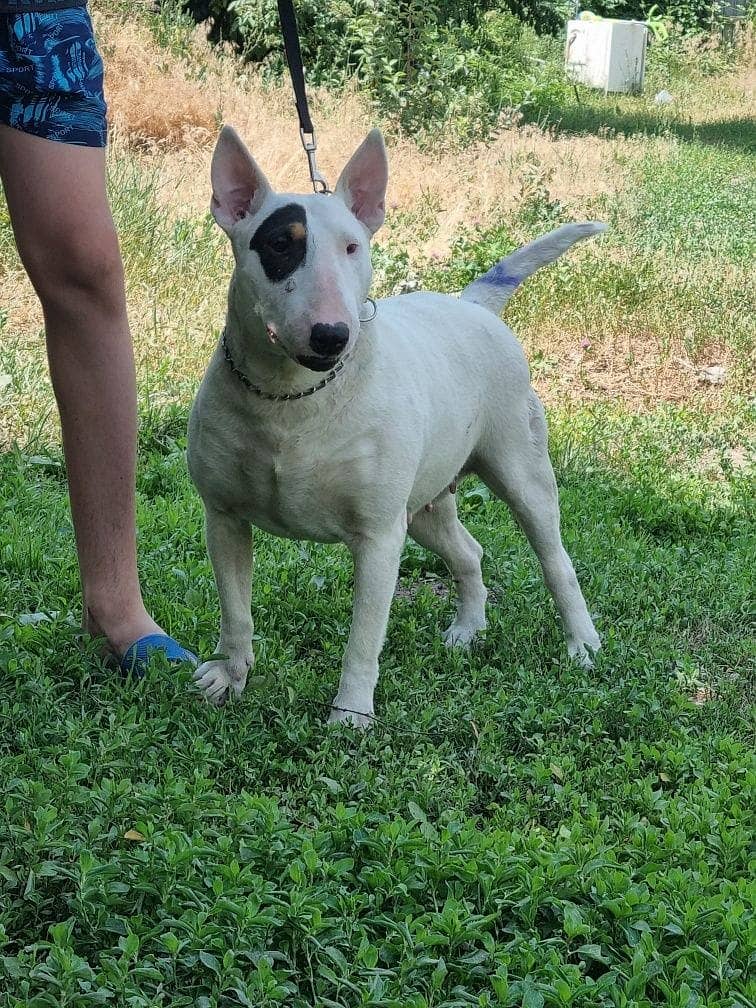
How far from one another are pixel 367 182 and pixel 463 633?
173 centimetres

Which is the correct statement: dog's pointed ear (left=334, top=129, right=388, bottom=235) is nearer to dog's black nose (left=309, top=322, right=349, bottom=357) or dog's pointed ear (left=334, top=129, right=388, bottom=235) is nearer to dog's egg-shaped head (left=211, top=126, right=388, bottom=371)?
dog's egg-shaped head (left=211, top=126, right=388, bottom=371)

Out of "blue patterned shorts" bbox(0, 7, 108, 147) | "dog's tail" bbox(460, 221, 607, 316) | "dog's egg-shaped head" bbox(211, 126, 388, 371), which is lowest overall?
"dog's tail" bbox(460, 221, 607, 316)

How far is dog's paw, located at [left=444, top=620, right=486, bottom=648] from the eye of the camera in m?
4.41

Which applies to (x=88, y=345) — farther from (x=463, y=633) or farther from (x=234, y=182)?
(x=463, y=633)

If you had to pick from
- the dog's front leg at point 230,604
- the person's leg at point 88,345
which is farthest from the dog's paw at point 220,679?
the person's leg at point 88,345

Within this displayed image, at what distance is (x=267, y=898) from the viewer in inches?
101

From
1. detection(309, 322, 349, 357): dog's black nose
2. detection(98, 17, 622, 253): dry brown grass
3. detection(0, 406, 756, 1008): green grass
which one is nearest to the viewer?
detection(0, 406, 756, 1008): green grass

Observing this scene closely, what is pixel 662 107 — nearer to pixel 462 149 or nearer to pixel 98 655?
pixel 462 149

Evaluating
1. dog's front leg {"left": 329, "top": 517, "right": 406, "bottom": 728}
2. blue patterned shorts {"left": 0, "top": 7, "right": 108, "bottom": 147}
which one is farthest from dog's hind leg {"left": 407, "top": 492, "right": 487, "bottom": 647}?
blue patterned shorts {"left": 0, "top": 7, "right": 108, "bottom": 147}

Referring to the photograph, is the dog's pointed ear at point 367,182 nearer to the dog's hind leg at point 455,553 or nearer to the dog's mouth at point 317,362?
the dog's mouth at point 317,362

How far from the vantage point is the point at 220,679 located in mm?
3766

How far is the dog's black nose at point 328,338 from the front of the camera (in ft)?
9.95

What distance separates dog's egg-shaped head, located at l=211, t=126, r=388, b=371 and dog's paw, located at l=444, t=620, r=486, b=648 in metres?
1.46

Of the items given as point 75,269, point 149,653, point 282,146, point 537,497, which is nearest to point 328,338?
point 75,269
